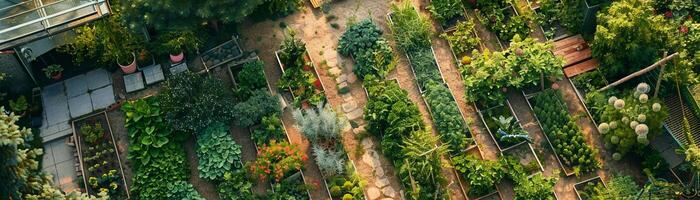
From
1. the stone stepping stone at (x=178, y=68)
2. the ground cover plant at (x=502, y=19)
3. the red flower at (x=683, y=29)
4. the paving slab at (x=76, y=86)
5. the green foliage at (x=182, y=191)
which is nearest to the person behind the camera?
the green foliage at (x=182, y=191)

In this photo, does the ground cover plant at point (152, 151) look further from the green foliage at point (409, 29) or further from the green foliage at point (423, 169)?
the green foliage at point (409, 29)

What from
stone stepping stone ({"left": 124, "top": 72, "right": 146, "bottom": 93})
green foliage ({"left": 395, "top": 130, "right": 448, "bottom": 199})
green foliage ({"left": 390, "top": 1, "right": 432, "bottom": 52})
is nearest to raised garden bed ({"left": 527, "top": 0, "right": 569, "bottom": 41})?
green foliage ({"left": 390, "top": 1, "right": 432, "bottom": 52})

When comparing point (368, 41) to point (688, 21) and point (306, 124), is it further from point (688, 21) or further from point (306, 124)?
point (688, 21)

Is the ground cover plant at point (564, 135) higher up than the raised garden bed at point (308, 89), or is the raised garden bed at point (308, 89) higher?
the raised garden bed at point (308, 89)

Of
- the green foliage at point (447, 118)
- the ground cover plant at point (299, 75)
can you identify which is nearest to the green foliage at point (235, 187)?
the ground cover plant at point (299, 75)

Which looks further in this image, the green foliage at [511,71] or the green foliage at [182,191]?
the green foliage at [511,71]

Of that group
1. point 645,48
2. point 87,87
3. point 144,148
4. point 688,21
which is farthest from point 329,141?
point 688,21

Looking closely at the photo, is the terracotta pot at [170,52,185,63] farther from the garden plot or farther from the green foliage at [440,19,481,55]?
the garden plot
